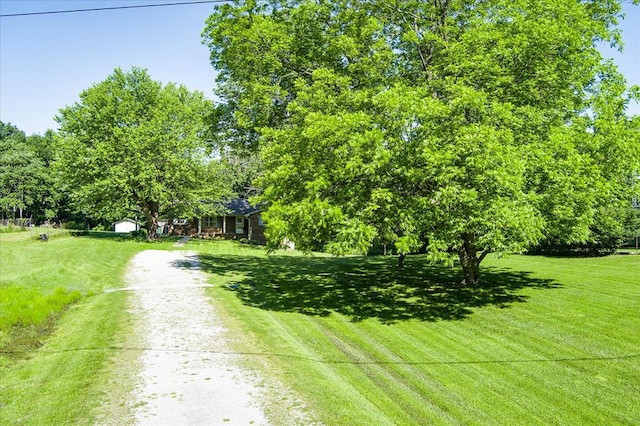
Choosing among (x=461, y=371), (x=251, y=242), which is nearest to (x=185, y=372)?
(x=461, y=371)

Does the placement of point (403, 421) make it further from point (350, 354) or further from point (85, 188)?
point (85, 188)

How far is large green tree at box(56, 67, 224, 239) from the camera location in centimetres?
3984

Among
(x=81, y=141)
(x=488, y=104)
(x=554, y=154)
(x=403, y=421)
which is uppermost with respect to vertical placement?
(x=81, y=141)

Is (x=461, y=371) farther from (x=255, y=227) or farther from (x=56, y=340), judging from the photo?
(x=255, y=227)

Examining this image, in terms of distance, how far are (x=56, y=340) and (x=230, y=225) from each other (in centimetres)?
4141

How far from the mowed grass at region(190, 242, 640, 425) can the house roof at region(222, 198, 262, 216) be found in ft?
88.9

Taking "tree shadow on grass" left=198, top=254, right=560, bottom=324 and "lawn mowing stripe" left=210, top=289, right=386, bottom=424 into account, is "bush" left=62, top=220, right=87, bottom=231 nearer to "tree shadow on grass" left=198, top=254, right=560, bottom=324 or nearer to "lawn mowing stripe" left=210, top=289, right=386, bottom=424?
"tree shadow on grass" left=198, top=254, right=560, bottom=324

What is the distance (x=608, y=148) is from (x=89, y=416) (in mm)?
16414

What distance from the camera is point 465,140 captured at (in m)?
13.4

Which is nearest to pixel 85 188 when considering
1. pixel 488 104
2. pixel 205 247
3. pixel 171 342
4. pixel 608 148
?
pixel 205 247

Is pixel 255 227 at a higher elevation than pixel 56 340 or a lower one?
higher

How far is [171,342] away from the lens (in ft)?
39.4

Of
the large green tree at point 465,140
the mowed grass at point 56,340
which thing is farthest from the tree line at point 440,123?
the mowed grass at point 56,340

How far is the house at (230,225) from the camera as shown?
164 ft
